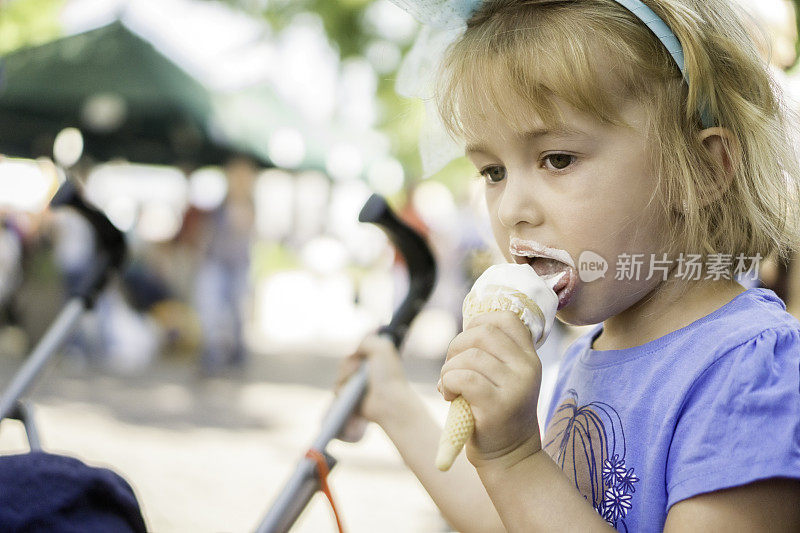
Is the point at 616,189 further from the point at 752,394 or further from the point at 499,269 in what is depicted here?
the point at 752,394

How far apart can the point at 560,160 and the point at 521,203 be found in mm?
83

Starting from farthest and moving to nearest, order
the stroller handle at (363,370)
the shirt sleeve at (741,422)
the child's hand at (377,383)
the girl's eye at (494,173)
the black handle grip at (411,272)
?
1. the black handle grip at (411,272)
2. the child's hand at (377,383)
3. the stroller handle at (363,370)
4. the girl's eye at (494,173)
5. the shirt sleeve at (741,422)

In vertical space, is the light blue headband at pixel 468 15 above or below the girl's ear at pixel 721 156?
above

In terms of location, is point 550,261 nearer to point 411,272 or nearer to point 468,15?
point 468,15

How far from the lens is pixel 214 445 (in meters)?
4.84

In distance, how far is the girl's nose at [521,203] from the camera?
3.76 feet

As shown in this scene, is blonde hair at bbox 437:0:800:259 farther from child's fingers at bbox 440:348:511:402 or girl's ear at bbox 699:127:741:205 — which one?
child's fingers at bbox 440:348:511:402

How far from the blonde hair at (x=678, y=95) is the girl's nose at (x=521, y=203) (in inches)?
3.3

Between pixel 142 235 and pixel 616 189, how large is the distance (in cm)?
837

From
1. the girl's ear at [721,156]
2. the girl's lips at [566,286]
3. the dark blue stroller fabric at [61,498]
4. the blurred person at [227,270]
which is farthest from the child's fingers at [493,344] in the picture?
the blurred person at [227,270]

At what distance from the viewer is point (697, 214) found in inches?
44.9

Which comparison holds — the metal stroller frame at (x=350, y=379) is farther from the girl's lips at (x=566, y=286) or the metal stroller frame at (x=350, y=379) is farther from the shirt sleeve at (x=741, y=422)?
the shirt sleeve at (x=741, y=422)

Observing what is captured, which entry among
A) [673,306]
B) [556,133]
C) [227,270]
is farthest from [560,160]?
[227,270]

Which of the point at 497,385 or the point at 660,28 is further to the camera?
the point at 660,28
